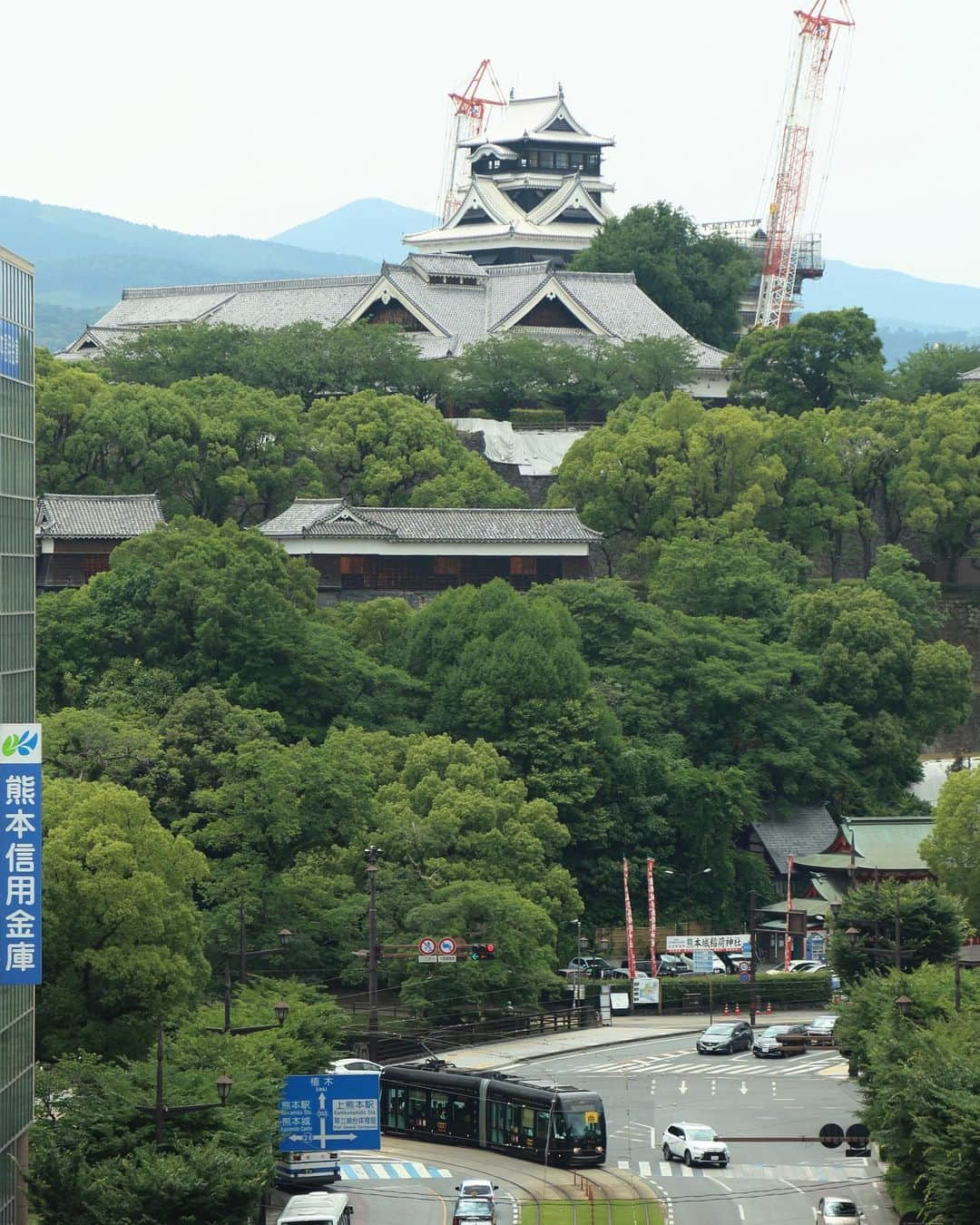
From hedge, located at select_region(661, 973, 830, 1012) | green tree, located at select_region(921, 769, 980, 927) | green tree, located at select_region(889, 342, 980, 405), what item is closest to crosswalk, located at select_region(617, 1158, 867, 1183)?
green tree, located at select_region(921, 769, 980, 927)

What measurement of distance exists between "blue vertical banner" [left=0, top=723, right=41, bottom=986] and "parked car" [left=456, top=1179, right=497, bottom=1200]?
32.1ft

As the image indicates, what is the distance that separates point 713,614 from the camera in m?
78.9

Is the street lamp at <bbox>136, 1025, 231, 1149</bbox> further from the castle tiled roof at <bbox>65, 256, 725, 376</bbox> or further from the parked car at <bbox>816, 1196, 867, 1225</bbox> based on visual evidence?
the castle tiled roof at <bbox>65, 256, 725, 376</bbox>

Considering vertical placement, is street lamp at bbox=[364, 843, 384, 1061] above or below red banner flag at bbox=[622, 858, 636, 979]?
above

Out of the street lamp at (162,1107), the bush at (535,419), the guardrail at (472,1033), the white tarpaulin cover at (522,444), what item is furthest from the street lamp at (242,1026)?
the bush at (535,419)

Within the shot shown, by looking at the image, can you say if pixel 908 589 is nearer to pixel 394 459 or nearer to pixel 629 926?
pixel 394 459

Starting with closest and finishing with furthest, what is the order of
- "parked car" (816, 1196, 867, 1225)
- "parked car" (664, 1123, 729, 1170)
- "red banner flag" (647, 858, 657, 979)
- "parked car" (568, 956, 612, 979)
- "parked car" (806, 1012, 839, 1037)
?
"parked car" (816, 1196, 867, 1225) < "parked car" (664, 1123, 729, 1170) < "parked car" (806, 1012, 839, 1037) < "parked car" (568, 956, 612, 979) < "red banner flag" (647, 858, 657, 979)

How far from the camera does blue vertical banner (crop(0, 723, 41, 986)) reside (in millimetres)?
33125

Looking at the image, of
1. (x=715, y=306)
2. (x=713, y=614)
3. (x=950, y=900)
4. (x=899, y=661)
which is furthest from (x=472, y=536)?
(x=715, y=306)

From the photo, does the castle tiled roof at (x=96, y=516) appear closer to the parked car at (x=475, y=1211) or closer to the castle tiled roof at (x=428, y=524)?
the castle tiled roof at (x=428, y=524)

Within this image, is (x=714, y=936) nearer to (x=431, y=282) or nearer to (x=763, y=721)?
(x=763, y=721)

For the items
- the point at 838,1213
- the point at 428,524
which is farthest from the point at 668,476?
the point at 838,1213

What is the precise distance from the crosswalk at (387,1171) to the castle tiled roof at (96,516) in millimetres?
31019

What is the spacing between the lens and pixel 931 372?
97562mm
